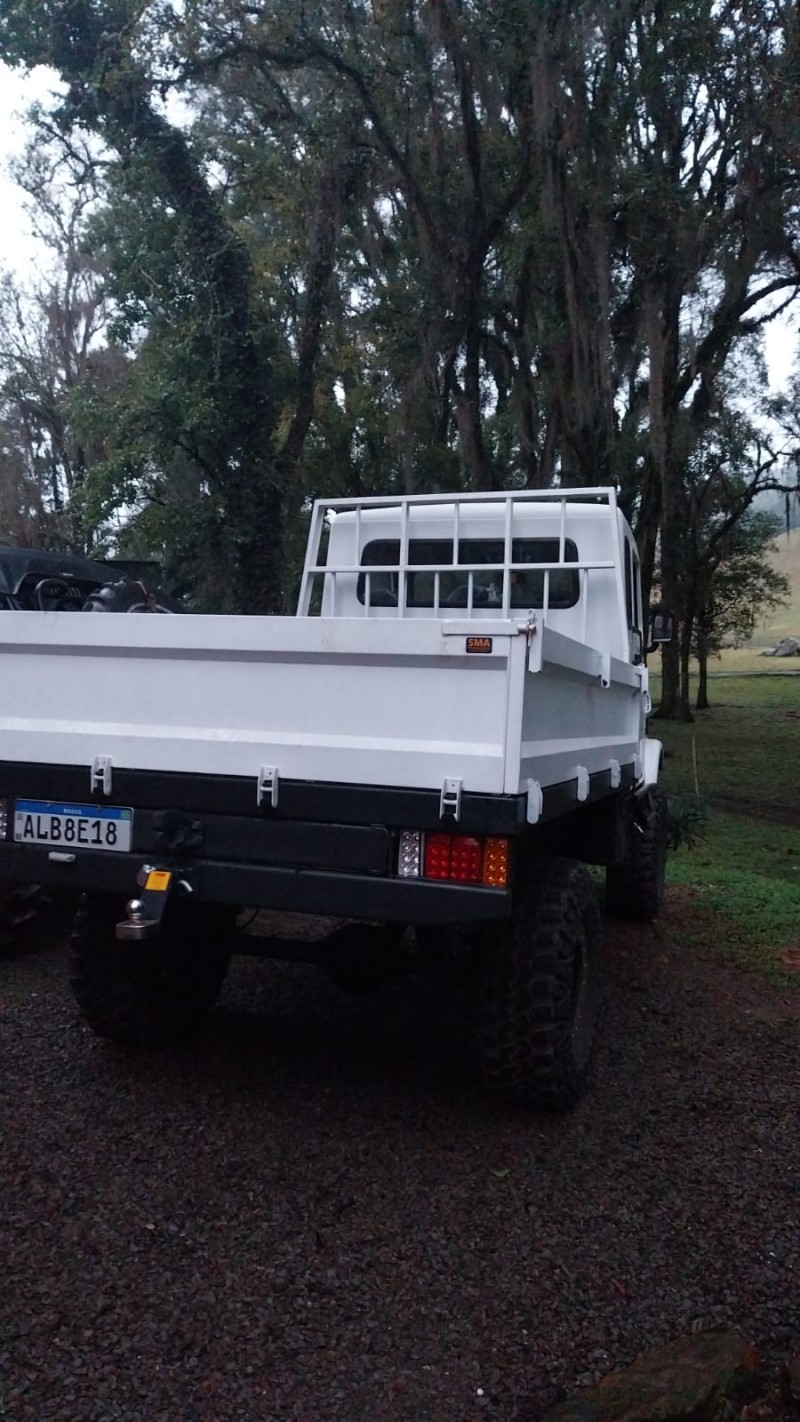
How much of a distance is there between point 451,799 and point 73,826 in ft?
4.29

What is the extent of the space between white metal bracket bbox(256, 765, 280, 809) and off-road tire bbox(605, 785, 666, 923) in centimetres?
368

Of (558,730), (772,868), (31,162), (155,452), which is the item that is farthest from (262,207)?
(558,730)

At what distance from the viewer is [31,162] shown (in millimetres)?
20672

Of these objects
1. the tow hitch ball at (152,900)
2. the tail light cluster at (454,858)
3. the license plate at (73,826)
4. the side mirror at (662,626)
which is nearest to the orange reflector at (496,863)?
the tail light cluster at (454,858)

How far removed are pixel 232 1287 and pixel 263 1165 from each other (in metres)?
0.69

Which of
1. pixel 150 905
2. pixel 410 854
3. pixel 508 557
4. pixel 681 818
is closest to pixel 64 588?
pixel 508 557

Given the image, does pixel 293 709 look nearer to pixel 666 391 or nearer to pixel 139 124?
pixel 139 124

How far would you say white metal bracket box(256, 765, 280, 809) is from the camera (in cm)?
363

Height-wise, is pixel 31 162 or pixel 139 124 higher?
pixel 31 162

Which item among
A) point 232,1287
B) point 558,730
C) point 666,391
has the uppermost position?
point 666,391

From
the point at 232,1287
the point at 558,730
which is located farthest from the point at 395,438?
the point at 232,1287

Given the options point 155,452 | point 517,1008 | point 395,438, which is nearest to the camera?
point 517,1008

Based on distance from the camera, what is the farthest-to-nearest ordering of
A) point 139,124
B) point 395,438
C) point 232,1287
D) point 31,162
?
point 31,162 → point 395,438 → point 139,124 → point 232,1287

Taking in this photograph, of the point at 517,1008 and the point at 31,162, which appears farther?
the point at 31,162
